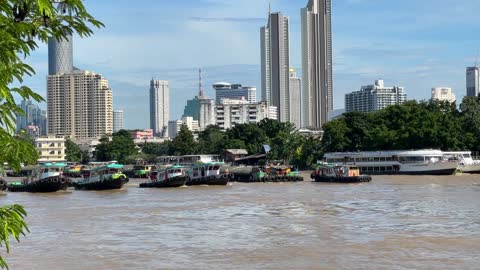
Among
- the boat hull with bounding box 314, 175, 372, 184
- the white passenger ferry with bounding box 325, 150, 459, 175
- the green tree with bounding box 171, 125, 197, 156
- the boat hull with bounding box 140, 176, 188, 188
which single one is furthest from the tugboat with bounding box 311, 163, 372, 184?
the green tree with bounding box 171, 125, 197, 156

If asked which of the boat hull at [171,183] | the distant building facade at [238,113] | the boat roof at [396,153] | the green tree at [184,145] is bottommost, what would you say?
the boat hull at [171,183]

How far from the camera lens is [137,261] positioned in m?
16.8

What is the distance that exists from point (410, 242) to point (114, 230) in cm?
990

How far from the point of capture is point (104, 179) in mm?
51281

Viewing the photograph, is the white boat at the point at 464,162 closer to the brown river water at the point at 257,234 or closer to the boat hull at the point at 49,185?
the brown river water at the point at 257,234

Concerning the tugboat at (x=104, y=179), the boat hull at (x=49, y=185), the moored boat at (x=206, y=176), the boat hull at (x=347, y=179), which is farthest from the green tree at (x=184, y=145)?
the boat hull at (x=49, y=185)

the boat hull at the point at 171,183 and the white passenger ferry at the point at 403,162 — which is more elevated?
the white passenger ferry at the point at 403,162

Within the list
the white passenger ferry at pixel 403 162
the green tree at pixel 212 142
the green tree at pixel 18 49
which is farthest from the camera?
the green tree at pixel 212 142

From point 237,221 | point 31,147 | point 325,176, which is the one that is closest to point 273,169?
point 325,176

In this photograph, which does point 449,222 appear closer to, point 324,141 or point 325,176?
point 325,176

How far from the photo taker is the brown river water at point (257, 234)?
1669 centimetres

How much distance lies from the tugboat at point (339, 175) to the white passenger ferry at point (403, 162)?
1203 cm

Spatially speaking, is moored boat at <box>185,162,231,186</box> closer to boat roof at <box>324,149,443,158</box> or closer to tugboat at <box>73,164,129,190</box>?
tugboat at <box>73,164,129,190</box>

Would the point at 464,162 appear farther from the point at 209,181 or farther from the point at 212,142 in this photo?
the point at 212,142
